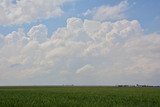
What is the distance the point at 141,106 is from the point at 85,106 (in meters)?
5.89

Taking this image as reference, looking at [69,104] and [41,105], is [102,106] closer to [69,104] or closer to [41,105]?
[69,104]

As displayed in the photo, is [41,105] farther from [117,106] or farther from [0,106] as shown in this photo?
[117,106]

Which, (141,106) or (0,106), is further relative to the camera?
(141,106)

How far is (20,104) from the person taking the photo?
31312 mm

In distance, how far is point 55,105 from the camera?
A: 30812 mm

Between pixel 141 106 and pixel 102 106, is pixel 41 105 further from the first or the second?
pixel 141 106

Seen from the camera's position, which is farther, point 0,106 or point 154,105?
point 154,105

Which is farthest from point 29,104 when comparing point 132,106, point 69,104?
point 132,106

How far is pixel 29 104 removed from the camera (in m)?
31.2

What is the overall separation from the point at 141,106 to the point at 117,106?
3403 mm

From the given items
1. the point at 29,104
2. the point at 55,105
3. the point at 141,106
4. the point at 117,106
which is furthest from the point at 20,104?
the point at 141,106

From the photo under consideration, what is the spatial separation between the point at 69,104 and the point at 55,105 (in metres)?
1.39

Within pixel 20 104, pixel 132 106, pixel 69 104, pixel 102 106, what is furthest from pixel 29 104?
pixel 132 106

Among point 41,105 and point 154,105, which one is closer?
point 41,105
